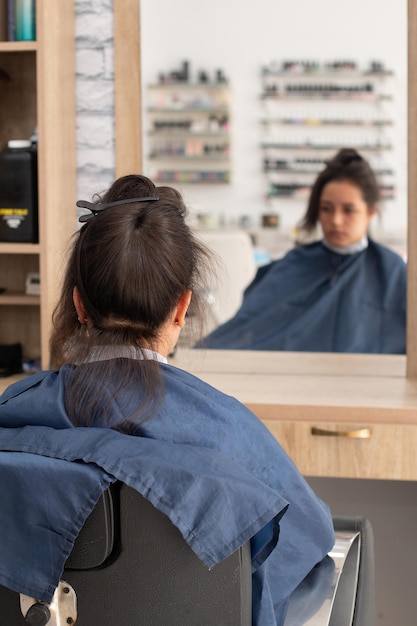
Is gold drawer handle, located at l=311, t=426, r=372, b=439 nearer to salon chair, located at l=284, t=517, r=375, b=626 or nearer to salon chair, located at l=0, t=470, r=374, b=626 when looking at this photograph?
salon chair, located at l=284, t=517, r=375, b=626

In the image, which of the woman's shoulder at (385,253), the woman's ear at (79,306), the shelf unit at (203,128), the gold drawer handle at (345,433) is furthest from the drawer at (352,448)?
the shelf unit at (203,128)

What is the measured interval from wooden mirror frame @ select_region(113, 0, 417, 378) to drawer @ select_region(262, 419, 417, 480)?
1.50 feet

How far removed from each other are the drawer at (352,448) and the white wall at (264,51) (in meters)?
4.57

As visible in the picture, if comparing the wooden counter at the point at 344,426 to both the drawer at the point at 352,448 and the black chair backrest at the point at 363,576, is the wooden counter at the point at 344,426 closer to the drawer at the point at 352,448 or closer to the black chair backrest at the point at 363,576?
the drawer at the point at 352,448

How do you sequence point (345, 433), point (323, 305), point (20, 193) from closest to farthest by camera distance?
point (345, 433) → point (20, 193) → point (323, 305)

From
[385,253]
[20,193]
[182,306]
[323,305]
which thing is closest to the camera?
[182,306]

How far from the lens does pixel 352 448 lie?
1.95 m

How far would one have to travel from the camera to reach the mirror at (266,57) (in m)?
6.71

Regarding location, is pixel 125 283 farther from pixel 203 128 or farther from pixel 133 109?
pixel 203 128

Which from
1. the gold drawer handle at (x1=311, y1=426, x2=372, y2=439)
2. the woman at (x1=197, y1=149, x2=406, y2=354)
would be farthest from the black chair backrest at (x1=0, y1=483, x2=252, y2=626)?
the woman at (x1=197, y1=149, x2=406, y2=354)

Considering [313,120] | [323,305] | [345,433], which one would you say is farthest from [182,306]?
[313,120]

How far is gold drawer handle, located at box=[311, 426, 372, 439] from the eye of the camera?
1.92m

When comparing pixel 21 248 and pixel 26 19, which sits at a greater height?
pixel 26 19

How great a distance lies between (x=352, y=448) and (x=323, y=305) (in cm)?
157
